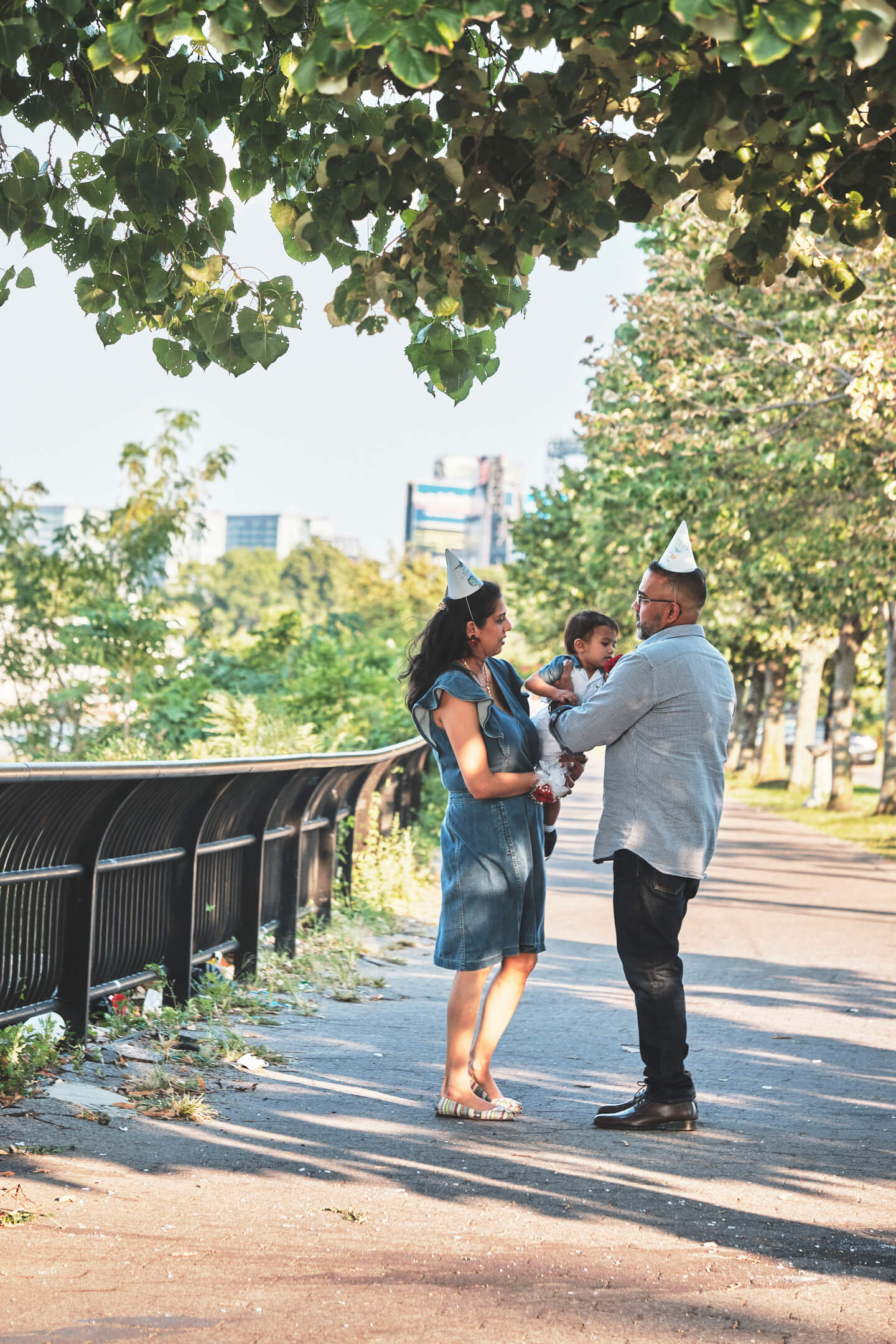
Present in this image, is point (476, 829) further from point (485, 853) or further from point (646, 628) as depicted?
point (646, 628)

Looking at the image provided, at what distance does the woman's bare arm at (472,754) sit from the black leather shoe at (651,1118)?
1253 millimetres

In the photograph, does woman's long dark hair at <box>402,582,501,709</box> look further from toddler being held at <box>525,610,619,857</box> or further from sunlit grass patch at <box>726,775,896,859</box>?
sunlit grass patch at <box>726,775,896,859</box>

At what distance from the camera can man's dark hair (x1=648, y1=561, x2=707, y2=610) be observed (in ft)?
18.2

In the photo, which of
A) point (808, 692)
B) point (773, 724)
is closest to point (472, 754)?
point (808, 692)

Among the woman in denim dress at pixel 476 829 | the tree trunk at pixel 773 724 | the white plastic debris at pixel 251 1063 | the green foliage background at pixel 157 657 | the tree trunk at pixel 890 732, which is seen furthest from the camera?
the tree trunk at pixel 773 724

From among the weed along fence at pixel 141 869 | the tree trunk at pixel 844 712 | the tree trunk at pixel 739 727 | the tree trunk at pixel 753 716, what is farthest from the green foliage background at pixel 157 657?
the tree trunk at pixel 739 727

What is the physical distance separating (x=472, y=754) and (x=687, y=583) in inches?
41.3

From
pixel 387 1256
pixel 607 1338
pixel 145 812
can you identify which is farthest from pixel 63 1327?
pixel 145 812

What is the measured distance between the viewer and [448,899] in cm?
552

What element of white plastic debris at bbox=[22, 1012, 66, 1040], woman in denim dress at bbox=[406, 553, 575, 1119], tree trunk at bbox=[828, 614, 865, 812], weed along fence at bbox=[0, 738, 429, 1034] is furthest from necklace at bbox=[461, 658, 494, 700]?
tree trunk at bbox=[828, 614, 865, 812]

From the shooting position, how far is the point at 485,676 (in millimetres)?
5594

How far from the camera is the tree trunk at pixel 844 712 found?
27438 millimetres

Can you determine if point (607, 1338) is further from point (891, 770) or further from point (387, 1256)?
point (891, 770)

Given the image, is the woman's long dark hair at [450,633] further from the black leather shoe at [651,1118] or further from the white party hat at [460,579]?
the black leather shoe at [651,1118]
